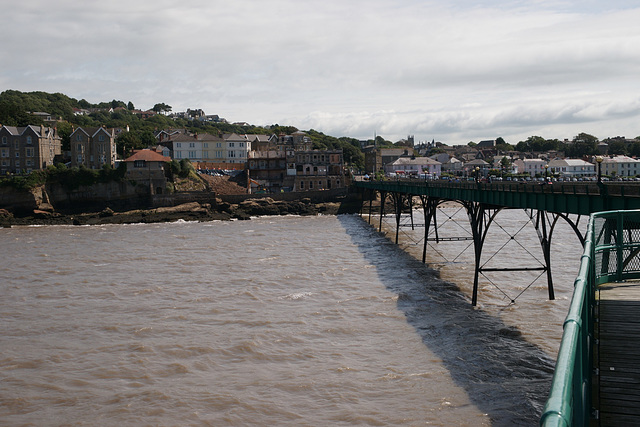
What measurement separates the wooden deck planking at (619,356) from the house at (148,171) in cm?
7618

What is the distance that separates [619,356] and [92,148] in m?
88.7

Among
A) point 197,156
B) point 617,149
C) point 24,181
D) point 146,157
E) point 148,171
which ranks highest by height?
point 617,149

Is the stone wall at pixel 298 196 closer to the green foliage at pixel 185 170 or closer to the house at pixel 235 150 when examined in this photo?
the green foliage at pixel 185 170

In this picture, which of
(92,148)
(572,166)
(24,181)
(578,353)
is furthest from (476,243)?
(572,166)

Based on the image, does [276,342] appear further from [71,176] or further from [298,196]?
[71,176]

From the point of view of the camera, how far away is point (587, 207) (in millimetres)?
19297

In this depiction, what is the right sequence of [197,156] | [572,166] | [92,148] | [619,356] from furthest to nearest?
[572,166], [197,156], [92,148], [619,356]

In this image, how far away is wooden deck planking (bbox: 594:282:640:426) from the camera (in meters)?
6.87

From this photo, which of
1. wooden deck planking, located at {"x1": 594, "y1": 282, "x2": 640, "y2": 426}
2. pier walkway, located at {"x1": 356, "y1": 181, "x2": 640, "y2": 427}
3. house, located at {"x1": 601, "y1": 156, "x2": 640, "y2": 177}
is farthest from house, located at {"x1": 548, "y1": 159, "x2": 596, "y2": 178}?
wooden deck planking, located at {"x1": 594, "y1": 282, "x2": 640, "y2": 426}

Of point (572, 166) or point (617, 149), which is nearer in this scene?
point (572, 166)

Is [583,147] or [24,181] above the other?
[583,147]

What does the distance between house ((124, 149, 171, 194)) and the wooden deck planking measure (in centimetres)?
7618

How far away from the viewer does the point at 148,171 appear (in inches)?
3214

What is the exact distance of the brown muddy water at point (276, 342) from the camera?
15047 mm
